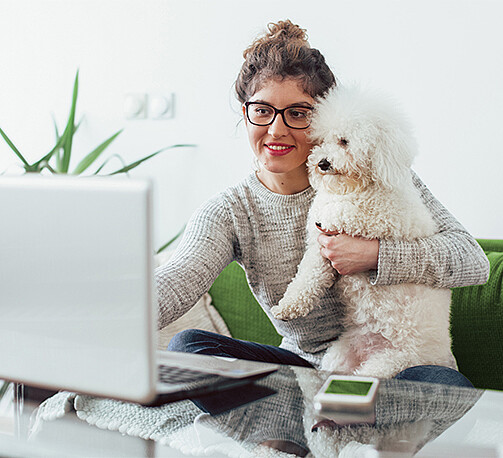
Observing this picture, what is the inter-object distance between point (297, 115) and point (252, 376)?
2.20 feet

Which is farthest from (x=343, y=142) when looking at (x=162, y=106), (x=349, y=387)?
(x=162, y=106)

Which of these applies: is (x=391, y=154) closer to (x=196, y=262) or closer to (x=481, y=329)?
(x=196, y=262)

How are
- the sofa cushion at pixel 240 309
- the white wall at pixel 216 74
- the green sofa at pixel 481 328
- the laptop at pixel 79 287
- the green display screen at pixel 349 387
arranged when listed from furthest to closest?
1. the white wall at pixel 216 74
2. the sofa cushion at pixel 240 309
3. the green sofa at pixel 481 328
4. the green display screen at pixel 349 387
5. the laptop at pixel 79 287

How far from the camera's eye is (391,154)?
1.23m

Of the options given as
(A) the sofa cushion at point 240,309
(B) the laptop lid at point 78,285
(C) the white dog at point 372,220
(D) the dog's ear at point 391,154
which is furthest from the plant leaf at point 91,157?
(B) the laptop lid at point 78,285

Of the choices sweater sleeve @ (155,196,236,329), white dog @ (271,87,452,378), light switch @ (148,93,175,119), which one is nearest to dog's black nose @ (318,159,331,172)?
white dog @ (271,87,452,378)

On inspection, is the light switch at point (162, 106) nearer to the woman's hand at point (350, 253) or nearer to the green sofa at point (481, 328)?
the green sofa at point (481, 328)

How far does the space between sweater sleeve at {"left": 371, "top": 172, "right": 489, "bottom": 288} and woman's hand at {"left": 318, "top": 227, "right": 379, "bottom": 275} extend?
0.07ft

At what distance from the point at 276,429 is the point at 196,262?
56 cm

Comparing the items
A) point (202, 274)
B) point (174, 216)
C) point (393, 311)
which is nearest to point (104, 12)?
point (174, 216)

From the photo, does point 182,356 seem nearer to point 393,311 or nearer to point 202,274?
point 202,274

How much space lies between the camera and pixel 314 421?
2.76ft

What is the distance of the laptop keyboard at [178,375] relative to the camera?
30.6 inches

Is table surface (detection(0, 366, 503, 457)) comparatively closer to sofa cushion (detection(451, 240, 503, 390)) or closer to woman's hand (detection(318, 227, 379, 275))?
woman's hand (detection(318, 227, 379, 275))
